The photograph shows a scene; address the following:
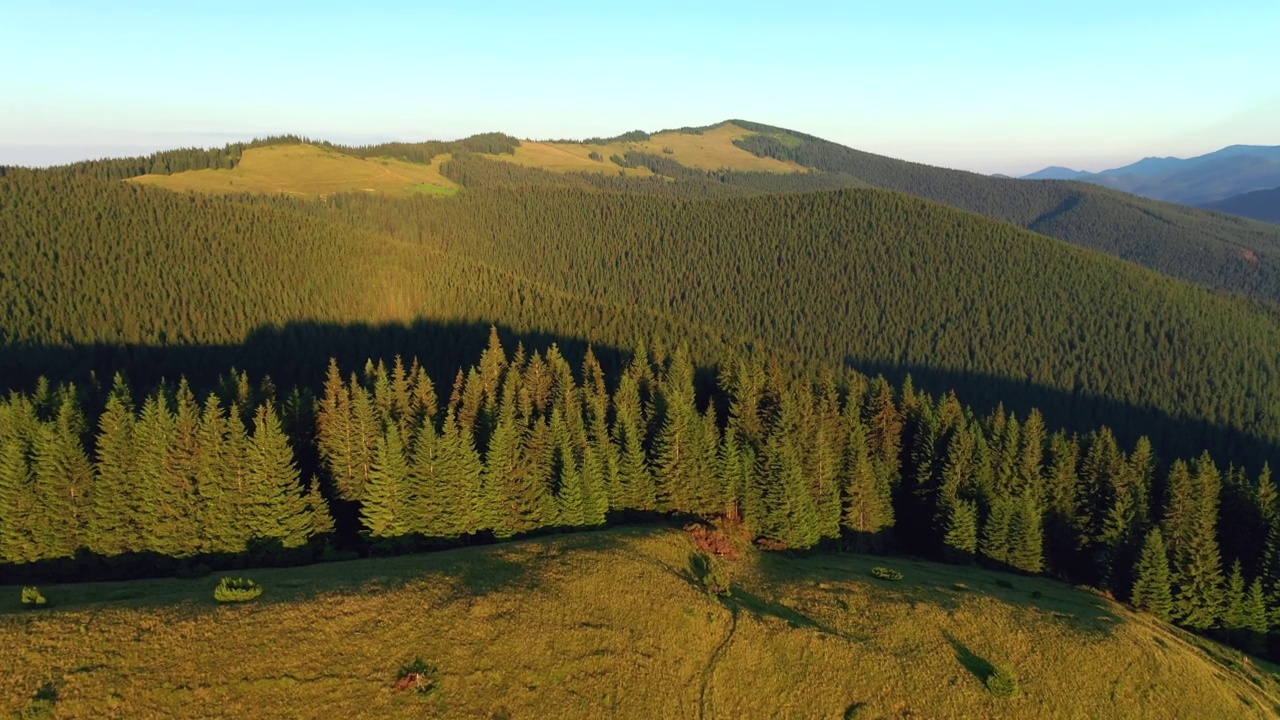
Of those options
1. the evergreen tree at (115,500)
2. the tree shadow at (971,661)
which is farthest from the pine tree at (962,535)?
the evergreen tree at (115,500)

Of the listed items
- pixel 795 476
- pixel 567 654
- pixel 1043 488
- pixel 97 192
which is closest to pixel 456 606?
pixel 567 654

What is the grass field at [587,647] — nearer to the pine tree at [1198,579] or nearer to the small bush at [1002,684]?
the small bush at [1002,684]

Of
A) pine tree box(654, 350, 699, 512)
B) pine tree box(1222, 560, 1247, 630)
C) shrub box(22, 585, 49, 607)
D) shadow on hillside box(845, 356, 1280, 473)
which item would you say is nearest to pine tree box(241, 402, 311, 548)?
shrub box(22, 585, 49, 607)

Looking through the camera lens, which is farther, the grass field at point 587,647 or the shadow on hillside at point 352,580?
the shadow on hillside at point 352,580

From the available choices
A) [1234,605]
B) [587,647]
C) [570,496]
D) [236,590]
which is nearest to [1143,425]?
[1234,605]

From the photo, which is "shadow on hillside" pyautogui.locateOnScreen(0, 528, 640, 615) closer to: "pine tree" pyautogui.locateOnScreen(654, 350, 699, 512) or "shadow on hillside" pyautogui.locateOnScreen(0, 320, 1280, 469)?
"pine tree" pyautogui.locateOnScreen(654, 350, 699, 512)

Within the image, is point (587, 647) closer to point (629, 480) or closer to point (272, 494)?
point (629, 480)
